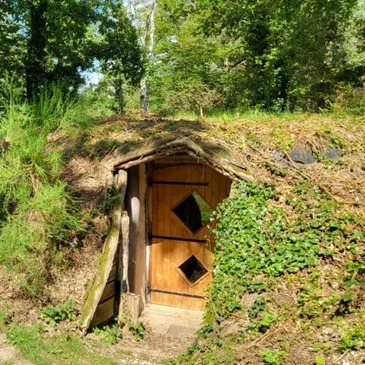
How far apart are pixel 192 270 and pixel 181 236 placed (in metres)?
0.63

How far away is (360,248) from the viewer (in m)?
4.71

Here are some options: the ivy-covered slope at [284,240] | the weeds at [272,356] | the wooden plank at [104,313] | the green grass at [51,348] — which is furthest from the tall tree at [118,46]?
the weeds at [272,356]

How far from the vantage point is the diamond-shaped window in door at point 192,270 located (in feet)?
23.9

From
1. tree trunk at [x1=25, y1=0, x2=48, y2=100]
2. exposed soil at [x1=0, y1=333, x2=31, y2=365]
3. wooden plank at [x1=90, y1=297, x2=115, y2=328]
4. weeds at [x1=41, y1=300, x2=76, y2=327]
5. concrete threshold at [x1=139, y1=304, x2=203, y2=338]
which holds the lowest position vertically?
concrete threshold at [x1=139, y1=304, x2=203, y2=338]

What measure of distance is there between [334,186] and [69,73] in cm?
1116

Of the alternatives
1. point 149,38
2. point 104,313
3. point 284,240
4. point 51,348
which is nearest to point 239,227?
point 284,240

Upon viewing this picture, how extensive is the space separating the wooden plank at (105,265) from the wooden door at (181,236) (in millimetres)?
1361

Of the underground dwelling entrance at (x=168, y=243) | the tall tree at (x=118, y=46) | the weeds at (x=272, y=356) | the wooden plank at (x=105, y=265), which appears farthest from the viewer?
the tall tree at (x=118, y=46)

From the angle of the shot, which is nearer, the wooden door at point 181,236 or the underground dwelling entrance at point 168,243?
the underground dwelling entrance at point 168,243

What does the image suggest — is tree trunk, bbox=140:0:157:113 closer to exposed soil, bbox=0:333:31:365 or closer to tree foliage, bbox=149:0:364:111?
tree foliage, bbox=149:0:364:111

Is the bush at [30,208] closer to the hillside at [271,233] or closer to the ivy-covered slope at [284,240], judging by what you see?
the hillside at [271,233]

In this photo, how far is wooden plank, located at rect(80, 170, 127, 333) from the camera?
5.50 metres

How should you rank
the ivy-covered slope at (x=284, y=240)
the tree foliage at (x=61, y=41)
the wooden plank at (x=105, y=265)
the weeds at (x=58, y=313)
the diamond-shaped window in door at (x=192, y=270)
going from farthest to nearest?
the tree foliage at (x=61, y=41)
the diamond-shaped window in door at (x=192, y=270)
the wooden plank at (x=105, y=265)
the weeds at (x=58, y=313)
the ivy-covered slope at (x=284, y=240)

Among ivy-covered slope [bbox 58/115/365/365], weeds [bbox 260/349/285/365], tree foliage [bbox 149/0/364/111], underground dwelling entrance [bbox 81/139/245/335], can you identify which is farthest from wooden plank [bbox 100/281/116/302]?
tree foliage [bbox 149/0/364/111]
